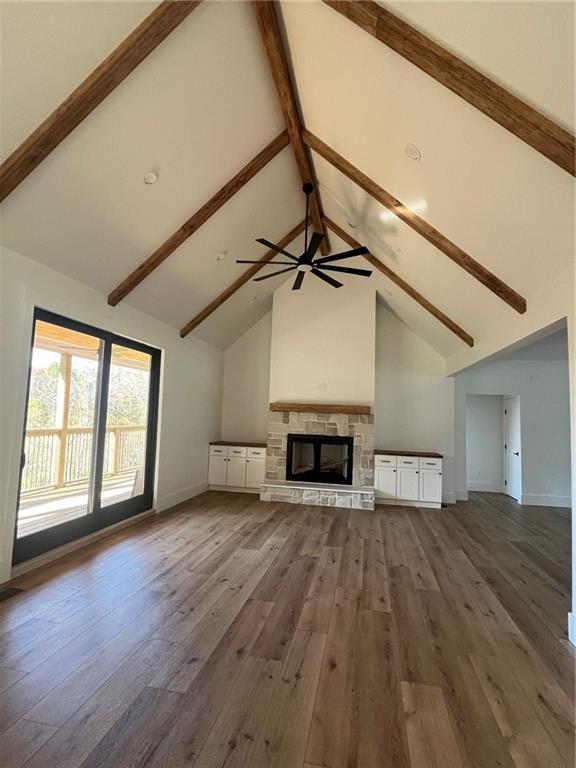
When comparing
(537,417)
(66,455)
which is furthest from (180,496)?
(537,417)

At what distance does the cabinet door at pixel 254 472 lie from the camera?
698 centimetres

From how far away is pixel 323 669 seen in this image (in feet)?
7.23

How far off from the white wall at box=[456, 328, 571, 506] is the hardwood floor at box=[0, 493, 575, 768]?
3028 millimetres

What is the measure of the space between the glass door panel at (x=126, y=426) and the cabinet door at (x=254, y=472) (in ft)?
7.05

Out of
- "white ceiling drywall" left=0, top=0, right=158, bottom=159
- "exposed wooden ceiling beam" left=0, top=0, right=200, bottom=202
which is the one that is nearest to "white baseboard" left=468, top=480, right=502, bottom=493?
"exposed wooden ceiling beam" left=0, top=0, right=200, bottom=202

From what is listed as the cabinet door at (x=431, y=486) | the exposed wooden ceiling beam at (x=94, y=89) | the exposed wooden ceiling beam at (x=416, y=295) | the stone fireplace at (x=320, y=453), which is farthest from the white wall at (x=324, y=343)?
the exposed wooden ceiling beam at (x=94, y=89)

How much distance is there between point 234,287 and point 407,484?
171 inches

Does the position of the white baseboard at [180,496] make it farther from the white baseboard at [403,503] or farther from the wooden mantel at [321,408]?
the white baseboard at [403,503]

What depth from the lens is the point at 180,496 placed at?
614 cm

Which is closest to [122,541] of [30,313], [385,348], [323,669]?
[30,313]

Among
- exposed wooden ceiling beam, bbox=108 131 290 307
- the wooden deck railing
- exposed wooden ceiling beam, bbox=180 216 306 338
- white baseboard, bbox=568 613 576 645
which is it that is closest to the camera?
white baseboard, bbox=568 613 576 645

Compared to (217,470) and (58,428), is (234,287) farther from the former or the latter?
(217,470)

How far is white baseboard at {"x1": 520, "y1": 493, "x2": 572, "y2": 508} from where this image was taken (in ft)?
22.1

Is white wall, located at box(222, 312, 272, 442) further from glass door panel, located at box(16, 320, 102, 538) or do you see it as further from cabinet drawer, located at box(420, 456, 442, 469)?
glass door panel, located at box(16, 320, 102, 538)
